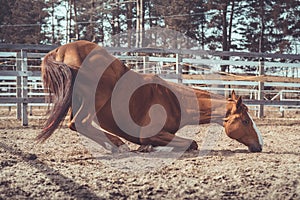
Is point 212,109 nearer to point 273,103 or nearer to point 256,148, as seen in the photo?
point 256,148

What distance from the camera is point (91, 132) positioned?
3.72 metres

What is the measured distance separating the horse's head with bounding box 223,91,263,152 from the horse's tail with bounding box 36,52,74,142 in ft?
5.61

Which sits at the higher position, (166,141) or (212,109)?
(212,109)

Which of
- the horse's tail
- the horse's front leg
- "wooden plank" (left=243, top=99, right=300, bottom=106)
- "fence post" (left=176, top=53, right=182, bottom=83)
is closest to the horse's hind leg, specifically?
the horse's front leg

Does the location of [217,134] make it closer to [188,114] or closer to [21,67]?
[188,114]

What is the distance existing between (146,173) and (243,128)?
154 centimetres

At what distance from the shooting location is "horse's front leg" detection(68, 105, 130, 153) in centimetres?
367

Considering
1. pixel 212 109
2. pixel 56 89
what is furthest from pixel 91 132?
pixel 212 109

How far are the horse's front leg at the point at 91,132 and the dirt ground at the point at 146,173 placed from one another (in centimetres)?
13

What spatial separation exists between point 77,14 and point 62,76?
70.9ft

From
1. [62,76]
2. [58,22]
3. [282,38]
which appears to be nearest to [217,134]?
[62,76]

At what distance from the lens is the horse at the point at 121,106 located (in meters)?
3.67

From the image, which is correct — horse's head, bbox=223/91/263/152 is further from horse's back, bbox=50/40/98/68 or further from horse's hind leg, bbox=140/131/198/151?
horse's back, bbox=50/40/98/68

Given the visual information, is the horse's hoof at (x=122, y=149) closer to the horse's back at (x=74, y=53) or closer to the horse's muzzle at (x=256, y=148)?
the horse's back at (x=74, y=53)
